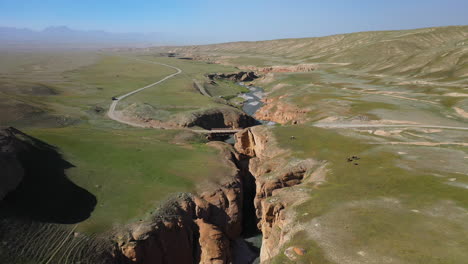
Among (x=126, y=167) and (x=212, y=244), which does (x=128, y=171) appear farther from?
(x=212, y=244)

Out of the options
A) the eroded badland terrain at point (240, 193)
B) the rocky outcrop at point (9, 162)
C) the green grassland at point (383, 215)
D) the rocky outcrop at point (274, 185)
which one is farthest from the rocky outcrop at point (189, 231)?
the rocky outcrop at point (9, 162)

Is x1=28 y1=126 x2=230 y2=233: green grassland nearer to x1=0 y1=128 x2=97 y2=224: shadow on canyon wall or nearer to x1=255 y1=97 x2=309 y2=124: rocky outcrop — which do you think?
x1=0 y1=128 x2=97 y2=224: shadow on canyon wall

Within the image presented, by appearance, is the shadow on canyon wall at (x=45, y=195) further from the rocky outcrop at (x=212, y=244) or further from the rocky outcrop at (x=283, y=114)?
the rocky outcrop at (x=283, y=114)

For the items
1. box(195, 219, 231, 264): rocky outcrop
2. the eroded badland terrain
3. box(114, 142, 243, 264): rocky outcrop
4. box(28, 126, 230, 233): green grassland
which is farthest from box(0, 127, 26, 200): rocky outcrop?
box(195, 219, 231, 264): rocky outcrop

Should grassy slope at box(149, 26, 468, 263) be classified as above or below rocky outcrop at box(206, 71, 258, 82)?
below

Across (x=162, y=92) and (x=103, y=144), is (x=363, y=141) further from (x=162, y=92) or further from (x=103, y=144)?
(x=162, y=92)
